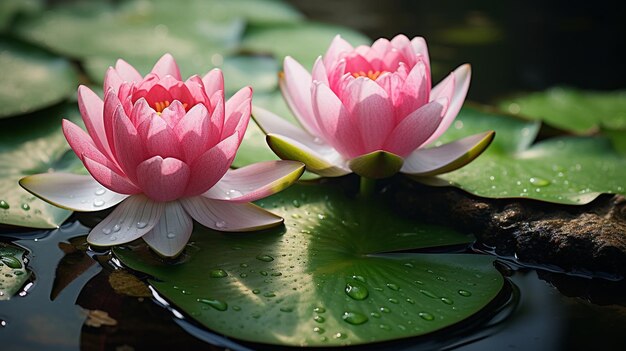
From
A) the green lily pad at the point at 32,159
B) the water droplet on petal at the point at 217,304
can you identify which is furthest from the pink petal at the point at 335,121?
the green lily pad at the point at 32,159

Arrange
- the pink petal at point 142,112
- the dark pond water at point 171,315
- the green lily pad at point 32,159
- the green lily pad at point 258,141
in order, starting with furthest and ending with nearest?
the green lily pad at point 258,141 < the green lily pad at point 32,159 < the pink petal at point 142,112 < the dark pond water at point 171,315

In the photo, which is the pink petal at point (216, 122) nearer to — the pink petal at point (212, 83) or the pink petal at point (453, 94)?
the pink petal at point (212, 83)

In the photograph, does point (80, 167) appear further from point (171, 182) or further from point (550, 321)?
point (550, 321)

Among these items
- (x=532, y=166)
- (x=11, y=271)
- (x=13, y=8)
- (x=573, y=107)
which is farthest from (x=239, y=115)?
(x=13, y=8)

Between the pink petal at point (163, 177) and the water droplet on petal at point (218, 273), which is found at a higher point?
the pink petal at point (163, 177)

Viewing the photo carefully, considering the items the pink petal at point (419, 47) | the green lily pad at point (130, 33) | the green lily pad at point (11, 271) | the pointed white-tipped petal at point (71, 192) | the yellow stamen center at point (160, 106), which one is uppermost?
the pink petal at point (419, 47)

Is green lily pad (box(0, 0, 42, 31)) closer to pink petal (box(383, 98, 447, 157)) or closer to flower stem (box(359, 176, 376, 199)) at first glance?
flower stem (box(359, 176, 376, 199))
